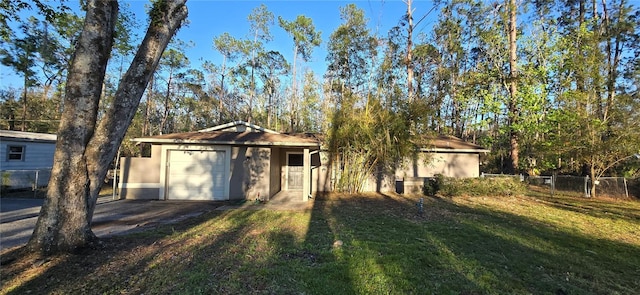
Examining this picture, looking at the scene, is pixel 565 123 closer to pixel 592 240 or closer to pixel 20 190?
Answer: pixel 592 240

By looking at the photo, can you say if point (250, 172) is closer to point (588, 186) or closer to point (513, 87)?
point (513, 87)

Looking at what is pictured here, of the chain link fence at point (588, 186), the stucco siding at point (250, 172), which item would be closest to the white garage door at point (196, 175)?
the stucco siding at point (250, 172)

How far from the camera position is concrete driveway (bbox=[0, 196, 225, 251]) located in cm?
566

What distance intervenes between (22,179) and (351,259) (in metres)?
14.7

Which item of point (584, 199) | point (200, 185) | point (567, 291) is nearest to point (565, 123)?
point (584, 199)

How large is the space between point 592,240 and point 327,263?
18.0 feet

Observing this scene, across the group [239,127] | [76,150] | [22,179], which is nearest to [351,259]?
[76,150]

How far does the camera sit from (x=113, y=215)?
7504mm

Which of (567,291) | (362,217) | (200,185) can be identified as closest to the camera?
(567,291)

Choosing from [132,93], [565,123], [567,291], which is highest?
[565,123]

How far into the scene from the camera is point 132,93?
4.32 m

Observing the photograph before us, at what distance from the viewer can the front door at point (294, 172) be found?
13312 mm

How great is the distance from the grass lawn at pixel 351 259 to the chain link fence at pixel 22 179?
9985mm

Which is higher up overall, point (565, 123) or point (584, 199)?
point (565, 123)
